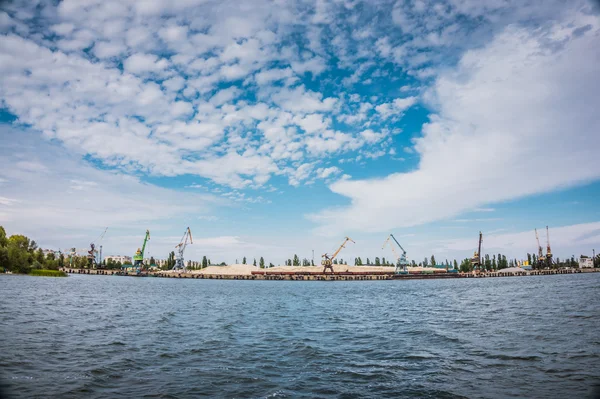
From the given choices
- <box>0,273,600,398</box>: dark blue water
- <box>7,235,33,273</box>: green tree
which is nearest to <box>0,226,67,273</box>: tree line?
<box>7,235,33,273</box>: green tree

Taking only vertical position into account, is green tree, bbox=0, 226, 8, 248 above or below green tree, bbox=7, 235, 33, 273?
above

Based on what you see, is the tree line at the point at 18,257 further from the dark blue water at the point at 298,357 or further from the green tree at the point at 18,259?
the dark blue water at the point at 298,357

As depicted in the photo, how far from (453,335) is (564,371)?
10.00m

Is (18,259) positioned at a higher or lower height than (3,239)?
lower

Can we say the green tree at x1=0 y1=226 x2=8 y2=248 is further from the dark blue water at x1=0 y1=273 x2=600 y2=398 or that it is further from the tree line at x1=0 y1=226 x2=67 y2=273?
the dark blue water at x1=0 y1=273 x2=600 y2=398

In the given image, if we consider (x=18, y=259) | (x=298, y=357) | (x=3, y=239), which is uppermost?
(x=3, y=239)

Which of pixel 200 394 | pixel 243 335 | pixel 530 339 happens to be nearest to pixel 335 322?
pixel 243 335

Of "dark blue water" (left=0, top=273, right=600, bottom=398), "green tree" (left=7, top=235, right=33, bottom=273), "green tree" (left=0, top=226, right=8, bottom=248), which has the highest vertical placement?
"green tree" (left=0, top=226, right=8, bottom=248)

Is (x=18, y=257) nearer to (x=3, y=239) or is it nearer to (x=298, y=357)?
(x=3, y=239)

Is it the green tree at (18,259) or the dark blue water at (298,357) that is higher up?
the green tree at (18,259)

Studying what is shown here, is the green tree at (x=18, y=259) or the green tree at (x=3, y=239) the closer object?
the green tree at (x=18, y=259)

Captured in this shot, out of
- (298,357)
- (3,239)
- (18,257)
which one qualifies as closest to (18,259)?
(18,257)

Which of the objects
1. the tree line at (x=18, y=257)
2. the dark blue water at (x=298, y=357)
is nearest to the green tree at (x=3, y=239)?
the tree line at (x=18, y=257)

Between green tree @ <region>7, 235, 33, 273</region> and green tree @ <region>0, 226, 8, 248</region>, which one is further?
green tree @ <region>0, 226, 8, 248</region>
